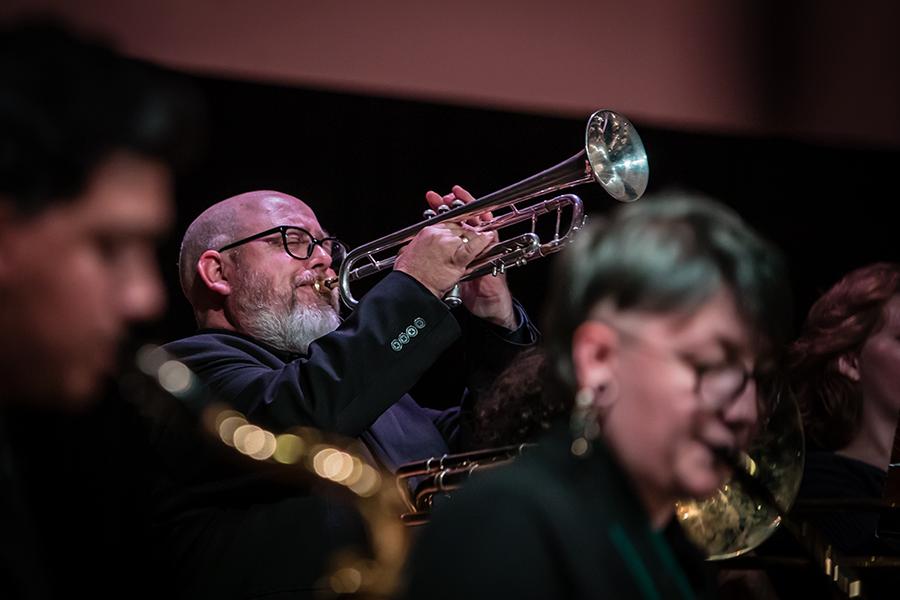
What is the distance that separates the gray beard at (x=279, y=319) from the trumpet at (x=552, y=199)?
6.1 inches

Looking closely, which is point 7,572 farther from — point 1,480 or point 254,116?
point 254,116

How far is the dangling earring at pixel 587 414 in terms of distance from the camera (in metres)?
1.27

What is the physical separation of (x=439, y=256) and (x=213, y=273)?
75 cm

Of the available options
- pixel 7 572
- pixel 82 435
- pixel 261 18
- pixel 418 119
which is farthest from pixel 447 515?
pixel 418 119

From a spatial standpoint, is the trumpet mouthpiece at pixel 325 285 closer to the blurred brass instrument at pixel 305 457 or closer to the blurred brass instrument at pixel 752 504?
the blurred brass instrument at pixel 305 457

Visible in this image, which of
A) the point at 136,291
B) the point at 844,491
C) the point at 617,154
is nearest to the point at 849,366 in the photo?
the point at 844,491

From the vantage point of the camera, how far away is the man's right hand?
268 centimetres

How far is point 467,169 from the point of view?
145 inches

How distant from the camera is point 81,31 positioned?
4.09ft

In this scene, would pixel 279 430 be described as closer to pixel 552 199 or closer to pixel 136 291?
pixel 552 199

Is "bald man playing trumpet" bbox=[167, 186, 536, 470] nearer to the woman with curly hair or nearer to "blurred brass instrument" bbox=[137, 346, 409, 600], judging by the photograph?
"blurred brass instrument" bbox=[137, 346, 409, 600]

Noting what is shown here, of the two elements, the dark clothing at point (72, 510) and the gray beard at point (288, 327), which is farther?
the gray beard at point (288, 327)

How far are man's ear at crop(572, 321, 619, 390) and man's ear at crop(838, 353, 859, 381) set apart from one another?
2191mm

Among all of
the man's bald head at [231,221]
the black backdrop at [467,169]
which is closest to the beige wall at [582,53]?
the black backdrop at [467,169]
